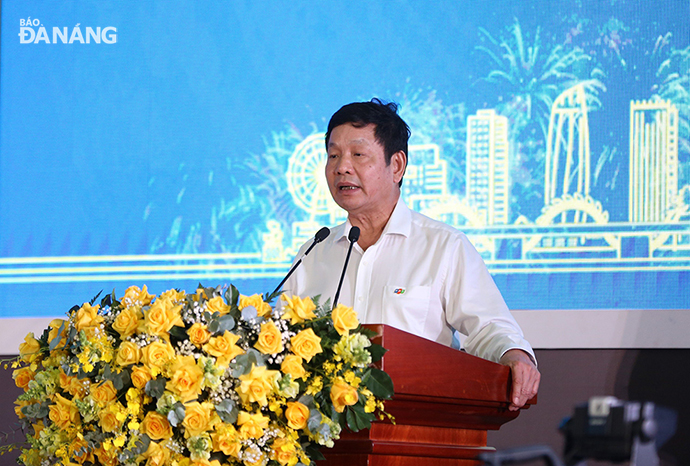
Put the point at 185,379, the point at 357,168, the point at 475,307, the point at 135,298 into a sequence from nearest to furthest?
the point at 185,379, the point at 135,298, the point at 475,307, the point at 357,168

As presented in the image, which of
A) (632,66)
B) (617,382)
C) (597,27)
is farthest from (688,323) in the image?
(597,27)

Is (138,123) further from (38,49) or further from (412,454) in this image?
(412,454)

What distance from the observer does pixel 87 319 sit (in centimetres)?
150

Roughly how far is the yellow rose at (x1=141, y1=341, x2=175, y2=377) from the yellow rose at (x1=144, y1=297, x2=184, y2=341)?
0.03m

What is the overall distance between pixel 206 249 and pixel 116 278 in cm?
43

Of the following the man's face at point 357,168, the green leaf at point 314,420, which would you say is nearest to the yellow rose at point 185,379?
the green leaf at point 314,420

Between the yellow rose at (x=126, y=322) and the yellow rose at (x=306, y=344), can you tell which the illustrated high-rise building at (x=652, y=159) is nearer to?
the yellow rose at (x=306, y=344)

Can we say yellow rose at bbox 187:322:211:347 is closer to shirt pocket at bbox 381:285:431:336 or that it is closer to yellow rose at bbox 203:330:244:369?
yellow rose at bbox 203:330:244:369

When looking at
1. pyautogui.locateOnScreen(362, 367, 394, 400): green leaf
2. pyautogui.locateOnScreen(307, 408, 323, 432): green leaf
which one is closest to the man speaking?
pyautogui.locateOnScreen(362, 367, 394, 400): green leaf

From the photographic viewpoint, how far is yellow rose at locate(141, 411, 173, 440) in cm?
135

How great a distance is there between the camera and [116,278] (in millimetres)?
3334

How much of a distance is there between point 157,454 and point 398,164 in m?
1.45

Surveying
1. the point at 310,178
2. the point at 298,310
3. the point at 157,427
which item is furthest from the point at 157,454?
the point at 310,178

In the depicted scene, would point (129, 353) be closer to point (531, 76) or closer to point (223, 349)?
point (223, 349)
